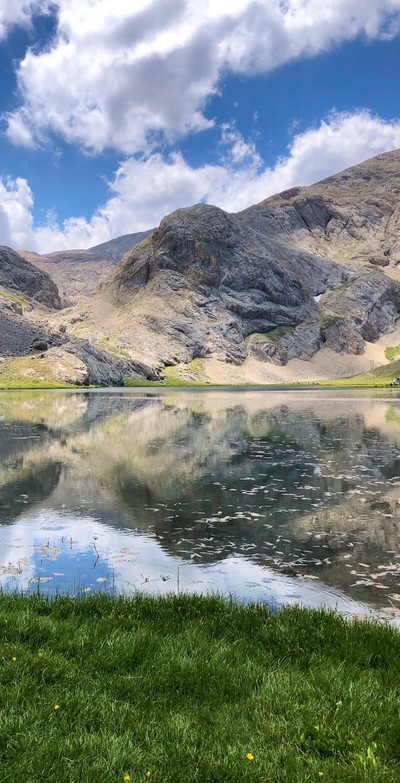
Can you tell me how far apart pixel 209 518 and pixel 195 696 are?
45.0 ft

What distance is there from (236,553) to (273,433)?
3351 centimetres

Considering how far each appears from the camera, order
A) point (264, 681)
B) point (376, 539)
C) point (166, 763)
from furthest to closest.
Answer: point (376, 539)
point (264, 681)
point (166, 763)

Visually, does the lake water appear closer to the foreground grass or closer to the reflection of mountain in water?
the reflection of mountain in water

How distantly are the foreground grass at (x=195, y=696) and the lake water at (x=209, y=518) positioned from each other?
Result: 351cm

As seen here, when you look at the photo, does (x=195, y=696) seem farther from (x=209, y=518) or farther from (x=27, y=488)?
(x=27, y=488)

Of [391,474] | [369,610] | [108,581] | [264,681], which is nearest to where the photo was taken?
[264,681]

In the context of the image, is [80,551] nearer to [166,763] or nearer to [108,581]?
[108,581]

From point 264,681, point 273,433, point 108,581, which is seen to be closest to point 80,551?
point 108,581

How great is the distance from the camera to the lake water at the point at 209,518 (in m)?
14.8

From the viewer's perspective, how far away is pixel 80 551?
17562 millimetres

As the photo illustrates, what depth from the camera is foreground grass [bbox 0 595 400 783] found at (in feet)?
20.9

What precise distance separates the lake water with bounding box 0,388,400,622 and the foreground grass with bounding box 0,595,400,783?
3.51 m

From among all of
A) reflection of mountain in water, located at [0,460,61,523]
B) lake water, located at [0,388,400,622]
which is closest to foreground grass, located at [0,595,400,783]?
lake water, located at [0,388,400,622]

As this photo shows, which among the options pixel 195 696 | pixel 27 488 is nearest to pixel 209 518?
pixel 27 488
